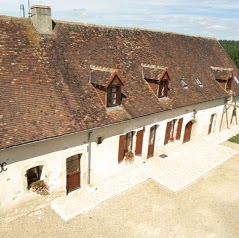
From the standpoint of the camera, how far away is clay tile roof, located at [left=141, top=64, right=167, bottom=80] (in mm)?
16531

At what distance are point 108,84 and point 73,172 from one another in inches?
196

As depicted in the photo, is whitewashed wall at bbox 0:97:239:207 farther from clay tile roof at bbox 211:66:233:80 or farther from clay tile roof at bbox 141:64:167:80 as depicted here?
clay tile roof at bbox 211:66:233:80

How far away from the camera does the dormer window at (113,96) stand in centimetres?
1407

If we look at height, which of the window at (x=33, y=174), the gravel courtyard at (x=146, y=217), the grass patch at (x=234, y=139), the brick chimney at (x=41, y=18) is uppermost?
the brick chimney at (x=41, y=18)

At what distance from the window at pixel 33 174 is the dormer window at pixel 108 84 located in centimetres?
484

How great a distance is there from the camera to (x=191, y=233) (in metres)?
11.5

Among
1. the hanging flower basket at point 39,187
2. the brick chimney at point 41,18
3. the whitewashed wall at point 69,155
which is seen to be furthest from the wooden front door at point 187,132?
the brick chimney at point 41,18

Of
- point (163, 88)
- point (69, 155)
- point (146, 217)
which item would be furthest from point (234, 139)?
point (69, 155)

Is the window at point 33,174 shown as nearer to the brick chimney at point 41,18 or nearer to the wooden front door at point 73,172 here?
the wooden front door at point 73,172

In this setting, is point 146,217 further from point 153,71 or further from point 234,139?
point 234,139

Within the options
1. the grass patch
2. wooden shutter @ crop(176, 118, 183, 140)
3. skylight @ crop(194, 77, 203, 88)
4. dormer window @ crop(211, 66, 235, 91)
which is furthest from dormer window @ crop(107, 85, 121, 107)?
the grass patch

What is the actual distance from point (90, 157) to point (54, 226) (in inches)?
149

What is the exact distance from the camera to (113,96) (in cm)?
1439

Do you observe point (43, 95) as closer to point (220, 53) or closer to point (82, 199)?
point (82, 199)
